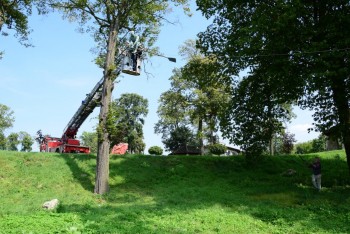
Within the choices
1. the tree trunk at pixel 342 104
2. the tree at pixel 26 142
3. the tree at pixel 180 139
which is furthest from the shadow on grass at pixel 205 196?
the tree at pixel 180 139

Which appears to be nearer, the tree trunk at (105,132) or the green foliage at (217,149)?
the tree trunk at (105,132)

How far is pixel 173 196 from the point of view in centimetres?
1734

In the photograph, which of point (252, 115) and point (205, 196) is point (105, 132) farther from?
point (252, 115)

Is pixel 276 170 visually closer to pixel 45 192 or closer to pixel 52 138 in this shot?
pixel 45 192

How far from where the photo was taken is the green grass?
1218cm

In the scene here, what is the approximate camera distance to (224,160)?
25.1 meters

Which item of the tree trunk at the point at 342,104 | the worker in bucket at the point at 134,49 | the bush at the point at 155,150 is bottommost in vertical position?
the bush at the point at 155,150

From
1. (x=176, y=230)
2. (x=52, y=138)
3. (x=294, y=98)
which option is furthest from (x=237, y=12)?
(x=52, y=138)

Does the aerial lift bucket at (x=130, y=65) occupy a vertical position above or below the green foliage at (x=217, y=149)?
above

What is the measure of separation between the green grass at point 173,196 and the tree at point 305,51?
4.33 meters

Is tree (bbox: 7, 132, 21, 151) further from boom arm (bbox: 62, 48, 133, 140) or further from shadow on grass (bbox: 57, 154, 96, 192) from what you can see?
shadow on grass (bbox: 57, 154, 96, 192)

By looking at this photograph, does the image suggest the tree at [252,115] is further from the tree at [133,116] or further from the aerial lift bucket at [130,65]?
the tree at [133,116]

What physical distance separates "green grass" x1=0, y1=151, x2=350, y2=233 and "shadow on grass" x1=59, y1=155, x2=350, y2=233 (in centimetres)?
4

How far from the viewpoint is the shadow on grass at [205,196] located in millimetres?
12820
